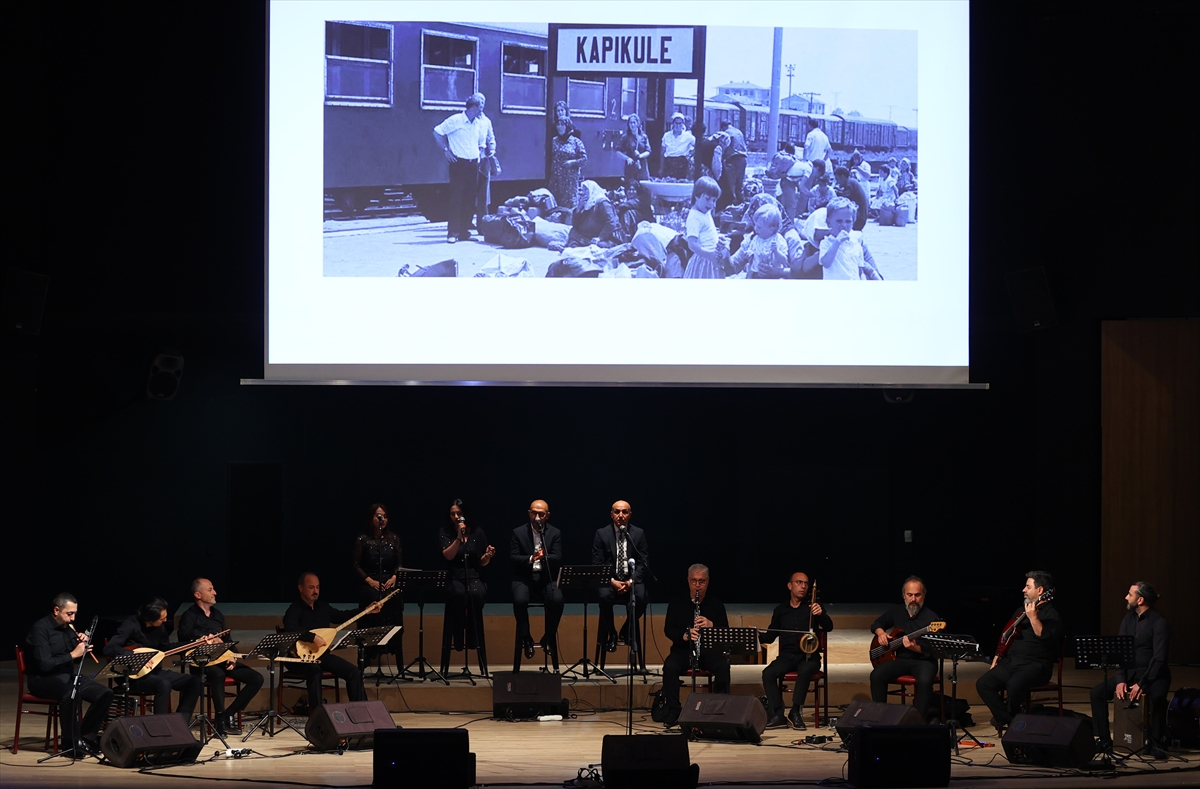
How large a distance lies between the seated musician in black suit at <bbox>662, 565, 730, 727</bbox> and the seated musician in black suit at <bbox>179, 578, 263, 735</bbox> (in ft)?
8.94

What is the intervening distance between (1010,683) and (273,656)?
4658 mm

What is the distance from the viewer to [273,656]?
809 centimetres

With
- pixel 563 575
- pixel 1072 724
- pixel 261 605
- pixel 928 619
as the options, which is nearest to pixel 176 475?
pixel 261 605

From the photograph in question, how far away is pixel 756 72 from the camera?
9.00 meters

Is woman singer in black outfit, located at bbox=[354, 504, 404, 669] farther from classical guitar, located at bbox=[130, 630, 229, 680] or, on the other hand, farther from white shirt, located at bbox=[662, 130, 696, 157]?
white shirt, located at bbox=[662, 130, 696, 157]

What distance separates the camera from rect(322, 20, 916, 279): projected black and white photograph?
351 inches

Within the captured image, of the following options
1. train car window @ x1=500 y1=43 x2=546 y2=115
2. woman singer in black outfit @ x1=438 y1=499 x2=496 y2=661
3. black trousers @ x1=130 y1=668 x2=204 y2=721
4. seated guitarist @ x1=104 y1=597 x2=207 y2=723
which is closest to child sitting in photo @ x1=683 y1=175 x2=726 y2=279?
train car window @ x1=500 y1=43 x2=546 y2=115

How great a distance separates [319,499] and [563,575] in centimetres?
326

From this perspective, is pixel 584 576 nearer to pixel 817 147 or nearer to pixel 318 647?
pixel 318 647

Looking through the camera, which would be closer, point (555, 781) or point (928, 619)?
point (555, 781)

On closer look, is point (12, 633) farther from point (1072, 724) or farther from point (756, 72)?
point (1072, 724)

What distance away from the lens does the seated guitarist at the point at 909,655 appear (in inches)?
331

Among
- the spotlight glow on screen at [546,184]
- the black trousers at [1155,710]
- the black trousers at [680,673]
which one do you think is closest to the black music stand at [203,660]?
the spotlight glow on screen at [546,184]

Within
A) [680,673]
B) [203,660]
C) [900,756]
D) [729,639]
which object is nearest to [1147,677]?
[900,756]
